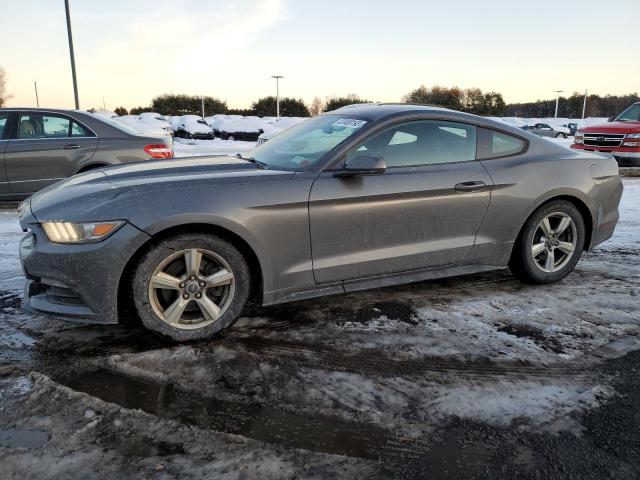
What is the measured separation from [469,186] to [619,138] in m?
9.38

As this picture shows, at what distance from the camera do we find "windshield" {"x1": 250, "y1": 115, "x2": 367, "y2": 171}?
11.4ft

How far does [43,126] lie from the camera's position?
6.59m

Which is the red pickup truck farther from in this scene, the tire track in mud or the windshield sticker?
the tire track in mud

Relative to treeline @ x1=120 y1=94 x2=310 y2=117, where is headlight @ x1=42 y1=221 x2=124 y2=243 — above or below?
below

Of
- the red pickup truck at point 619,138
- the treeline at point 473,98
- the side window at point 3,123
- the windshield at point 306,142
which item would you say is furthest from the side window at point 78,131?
the treeline at point 473,98

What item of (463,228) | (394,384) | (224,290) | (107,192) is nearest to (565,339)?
(463,228)

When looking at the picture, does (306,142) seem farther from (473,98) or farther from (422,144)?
(473,98)

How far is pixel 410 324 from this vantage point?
3.35 metres

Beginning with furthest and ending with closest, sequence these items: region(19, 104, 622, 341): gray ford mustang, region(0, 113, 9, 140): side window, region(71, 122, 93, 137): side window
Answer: region(71, 122, 93, 137): side window, region(0, 113, 9, 140): side window, region(19, 104, 622, 341): gray ford mustang

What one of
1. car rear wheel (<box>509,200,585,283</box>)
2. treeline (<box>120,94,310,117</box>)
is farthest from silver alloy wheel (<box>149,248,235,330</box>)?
treeline (<box>120,94,310,117</box>)

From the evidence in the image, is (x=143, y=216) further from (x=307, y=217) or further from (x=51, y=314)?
(x=307, y=217)

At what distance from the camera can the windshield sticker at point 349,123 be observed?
11.7 ft

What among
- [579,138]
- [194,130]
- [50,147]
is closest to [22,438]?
[50,147]

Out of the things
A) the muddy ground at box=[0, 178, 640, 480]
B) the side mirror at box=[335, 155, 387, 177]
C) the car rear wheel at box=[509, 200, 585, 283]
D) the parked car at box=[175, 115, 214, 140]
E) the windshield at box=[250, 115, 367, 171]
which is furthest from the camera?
the parked car at box=[175, 115, 214, 140]
